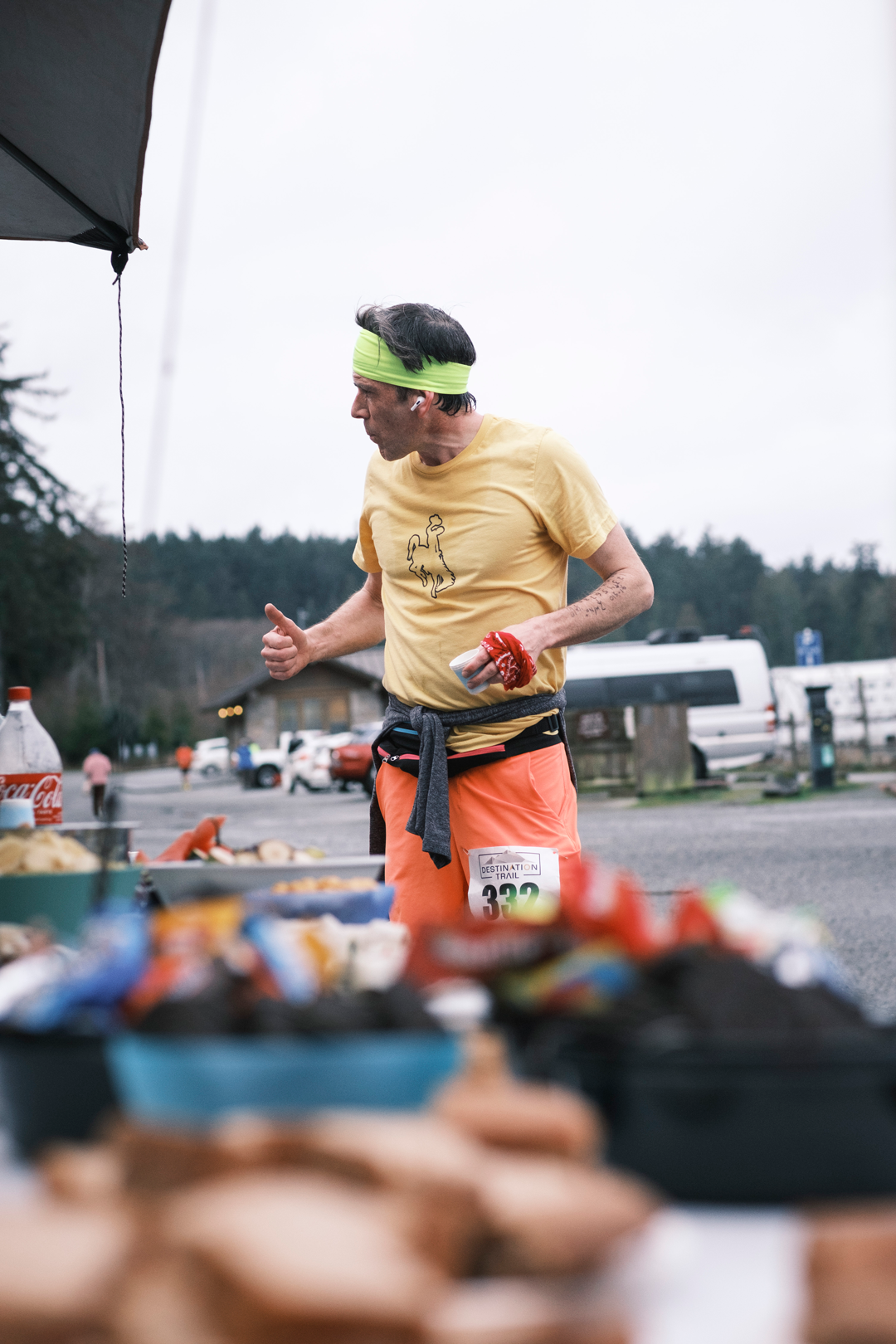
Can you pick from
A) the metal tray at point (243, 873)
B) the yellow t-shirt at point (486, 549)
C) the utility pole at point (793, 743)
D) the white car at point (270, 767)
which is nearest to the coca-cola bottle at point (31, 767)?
the metal tray at point (243, 873)

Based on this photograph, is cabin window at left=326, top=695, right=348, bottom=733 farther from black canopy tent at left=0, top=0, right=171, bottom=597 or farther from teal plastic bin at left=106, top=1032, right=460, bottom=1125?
teal plastic bin at left=106, top=1032, right=460, bottom=1125

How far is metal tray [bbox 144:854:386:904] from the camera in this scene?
1.83 m

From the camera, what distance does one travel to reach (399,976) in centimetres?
83

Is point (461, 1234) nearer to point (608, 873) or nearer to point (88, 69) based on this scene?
point (608, 873)

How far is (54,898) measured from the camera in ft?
4.80

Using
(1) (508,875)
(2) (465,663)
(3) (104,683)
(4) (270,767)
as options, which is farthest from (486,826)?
(4) (270,767)

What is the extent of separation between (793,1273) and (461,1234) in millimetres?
205

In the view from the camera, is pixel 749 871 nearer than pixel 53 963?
No

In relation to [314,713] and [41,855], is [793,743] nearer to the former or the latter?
[41,855]

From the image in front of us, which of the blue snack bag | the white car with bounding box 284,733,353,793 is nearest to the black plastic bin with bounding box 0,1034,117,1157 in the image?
the blue snack bag

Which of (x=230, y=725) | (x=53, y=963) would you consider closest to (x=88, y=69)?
(x=53, y=963)

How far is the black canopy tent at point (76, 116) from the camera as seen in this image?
229 cm

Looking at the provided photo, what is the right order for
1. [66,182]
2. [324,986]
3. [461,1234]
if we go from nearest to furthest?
[461,1234], [324,986], [66,182]

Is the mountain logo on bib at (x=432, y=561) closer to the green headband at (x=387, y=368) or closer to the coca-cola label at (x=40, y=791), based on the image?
the green headband at (x=387, y=368)
